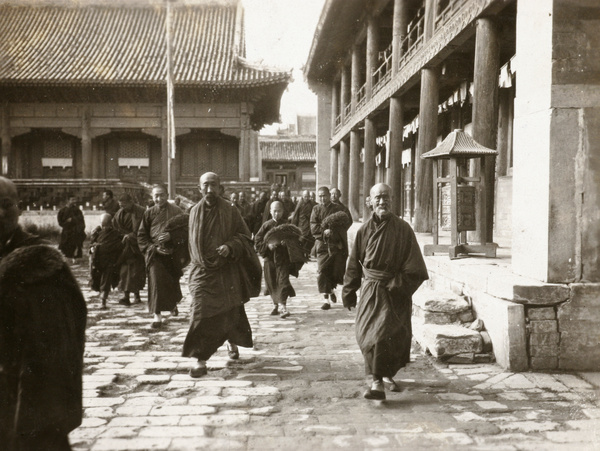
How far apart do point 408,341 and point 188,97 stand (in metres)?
19.7

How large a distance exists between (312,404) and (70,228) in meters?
11.5

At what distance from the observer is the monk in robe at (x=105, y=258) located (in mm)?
8898

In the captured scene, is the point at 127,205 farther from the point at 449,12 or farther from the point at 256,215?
the point at 256,215

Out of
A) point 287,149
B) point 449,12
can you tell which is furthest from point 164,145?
point 287,149

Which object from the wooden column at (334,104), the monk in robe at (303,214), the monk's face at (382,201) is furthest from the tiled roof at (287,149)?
the monk's face at (382,201)

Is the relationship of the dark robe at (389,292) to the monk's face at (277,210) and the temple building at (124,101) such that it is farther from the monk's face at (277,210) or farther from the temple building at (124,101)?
the temple building at (124,101)

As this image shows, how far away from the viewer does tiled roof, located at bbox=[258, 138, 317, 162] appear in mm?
39969

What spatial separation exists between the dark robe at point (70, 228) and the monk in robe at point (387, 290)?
11.2 m

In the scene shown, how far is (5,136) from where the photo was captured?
2261 centimetres

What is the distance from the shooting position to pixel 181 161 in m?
24.1

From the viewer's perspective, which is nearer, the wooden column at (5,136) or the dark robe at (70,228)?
the dark robe at (70,228)

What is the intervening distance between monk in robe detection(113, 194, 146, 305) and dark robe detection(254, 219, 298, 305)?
181cm

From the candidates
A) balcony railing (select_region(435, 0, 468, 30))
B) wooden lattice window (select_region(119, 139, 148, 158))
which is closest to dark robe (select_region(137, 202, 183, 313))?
balcony railing (select_region(435, 0, 468, 30))

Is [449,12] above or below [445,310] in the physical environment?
above
